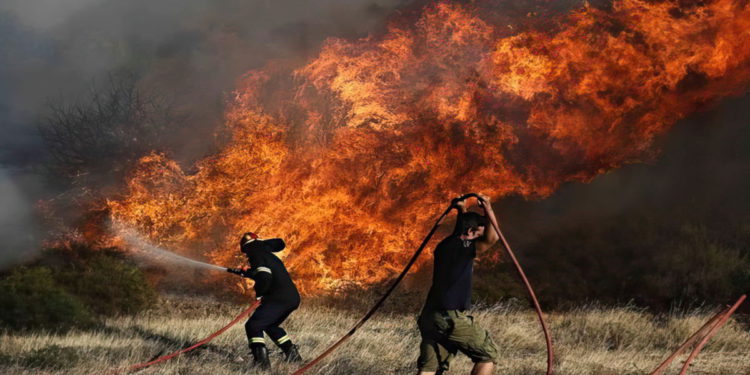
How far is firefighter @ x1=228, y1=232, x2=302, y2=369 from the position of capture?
7.39 m

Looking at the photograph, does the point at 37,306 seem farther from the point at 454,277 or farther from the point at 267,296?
the point at 454,277

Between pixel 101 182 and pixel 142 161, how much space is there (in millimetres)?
2150

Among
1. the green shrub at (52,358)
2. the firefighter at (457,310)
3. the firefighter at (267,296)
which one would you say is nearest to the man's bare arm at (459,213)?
the firefighter at (457,310)

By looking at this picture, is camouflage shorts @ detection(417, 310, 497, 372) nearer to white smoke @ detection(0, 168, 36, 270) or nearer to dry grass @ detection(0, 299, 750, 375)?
dry grass @ detection(0, 299, 750, 375)

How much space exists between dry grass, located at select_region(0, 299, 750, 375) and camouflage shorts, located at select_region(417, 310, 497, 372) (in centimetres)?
189

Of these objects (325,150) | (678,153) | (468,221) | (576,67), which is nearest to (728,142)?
(678,153)

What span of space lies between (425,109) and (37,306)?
915 cm

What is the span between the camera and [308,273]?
1563 centimetres

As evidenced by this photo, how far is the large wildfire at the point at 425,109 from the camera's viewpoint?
1348 cm

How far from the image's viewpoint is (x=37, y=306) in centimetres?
1299

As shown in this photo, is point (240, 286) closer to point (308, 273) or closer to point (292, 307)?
point (308, 273)

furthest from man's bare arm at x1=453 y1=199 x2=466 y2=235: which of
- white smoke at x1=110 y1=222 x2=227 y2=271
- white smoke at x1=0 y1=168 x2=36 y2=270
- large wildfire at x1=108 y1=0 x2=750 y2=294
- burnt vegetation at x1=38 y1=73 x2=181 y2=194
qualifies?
white smoke at x1=0 y1=168 x2=36 y2=270

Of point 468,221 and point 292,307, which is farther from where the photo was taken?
point 292,307

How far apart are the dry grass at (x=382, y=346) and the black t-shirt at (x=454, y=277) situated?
2.15 m
